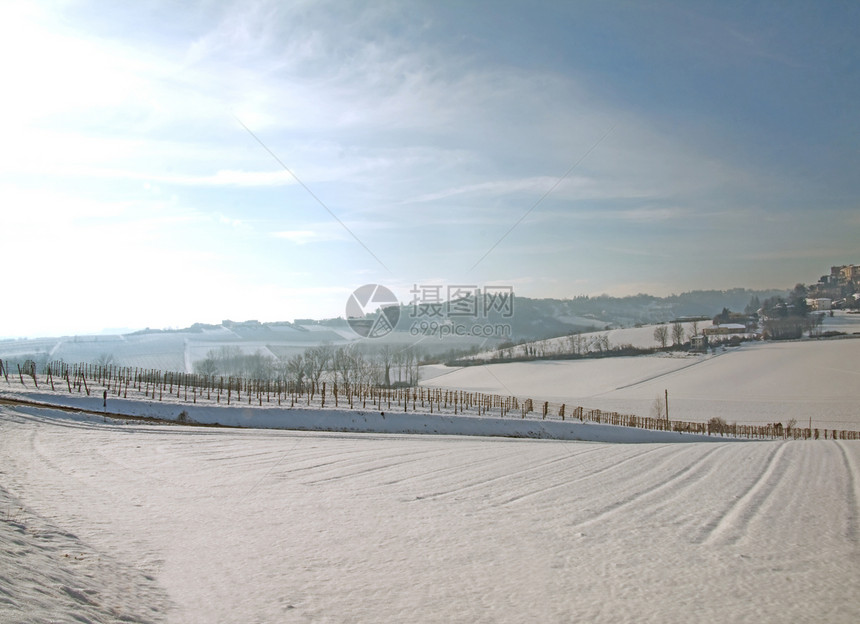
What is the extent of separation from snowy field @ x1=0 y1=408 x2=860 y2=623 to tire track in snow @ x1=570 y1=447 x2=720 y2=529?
0.06 metres

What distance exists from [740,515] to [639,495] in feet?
6.85

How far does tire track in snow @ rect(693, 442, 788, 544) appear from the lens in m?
8.73

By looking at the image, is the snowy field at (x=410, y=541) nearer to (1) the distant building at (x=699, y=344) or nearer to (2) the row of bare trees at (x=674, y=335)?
(1) the distant building at (x=699, y=344)

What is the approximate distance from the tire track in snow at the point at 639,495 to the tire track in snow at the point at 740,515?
1.63 meters

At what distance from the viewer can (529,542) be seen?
27.3 ft

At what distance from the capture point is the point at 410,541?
8.26m

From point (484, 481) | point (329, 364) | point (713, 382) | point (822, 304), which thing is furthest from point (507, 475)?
point (822, 304)

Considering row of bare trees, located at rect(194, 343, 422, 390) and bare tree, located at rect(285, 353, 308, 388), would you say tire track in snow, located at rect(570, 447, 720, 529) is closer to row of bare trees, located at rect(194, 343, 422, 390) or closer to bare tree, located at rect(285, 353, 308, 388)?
row of bare trees, located at rect(194, 343, 422, 390)

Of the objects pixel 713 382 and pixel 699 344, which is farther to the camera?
pixel 699 344

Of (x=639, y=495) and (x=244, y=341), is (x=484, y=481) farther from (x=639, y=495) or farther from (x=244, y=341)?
(x=244, y=341)

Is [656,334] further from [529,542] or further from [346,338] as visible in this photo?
[529,542]

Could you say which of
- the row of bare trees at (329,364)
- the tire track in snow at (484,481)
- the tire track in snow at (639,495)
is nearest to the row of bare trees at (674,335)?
the row of bare trees at (329,364)

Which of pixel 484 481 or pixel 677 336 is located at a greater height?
pixel 677 336

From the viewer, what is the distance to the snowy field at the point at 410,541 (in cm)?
592
